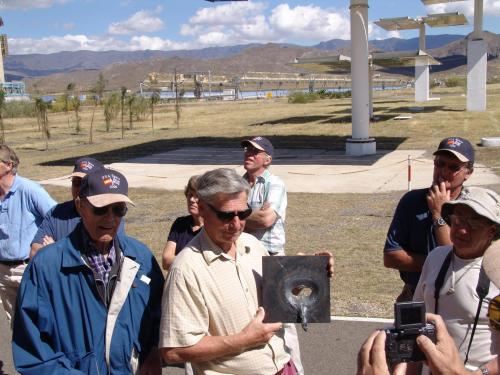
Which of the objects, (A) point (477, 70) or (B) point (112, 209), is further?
(A) point (477, 70)

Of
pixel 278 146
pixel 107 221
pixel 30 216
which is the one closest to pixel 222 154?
pixel 278 146

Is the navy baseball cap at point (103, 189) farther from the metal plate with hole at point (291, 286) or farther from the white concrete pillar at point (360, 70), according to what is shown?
the white concrete pillar at point (360, 70)

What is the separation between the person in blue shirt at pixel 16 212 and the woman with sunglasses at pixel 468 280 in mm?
3195

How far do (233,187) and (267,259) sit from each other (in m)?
0.39

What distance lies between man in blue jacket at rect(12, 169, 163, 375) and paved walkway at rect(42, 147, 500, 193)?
1112 cm

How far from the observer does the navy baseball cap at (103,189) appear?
2957mm

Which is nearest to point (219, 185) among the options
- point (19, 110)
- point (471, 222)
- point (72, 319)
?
point (72, 319)

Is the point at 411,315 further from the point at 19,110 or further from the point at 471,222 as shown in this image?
the point at 19,110

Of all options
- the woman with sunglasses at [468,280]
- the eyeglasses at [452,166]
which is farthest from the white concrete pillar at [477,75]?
the woman with sunglasses at [468,280]

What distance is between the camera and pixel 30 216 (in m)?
4.91

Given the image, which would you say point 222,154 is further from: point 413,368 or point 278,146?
point 413,368

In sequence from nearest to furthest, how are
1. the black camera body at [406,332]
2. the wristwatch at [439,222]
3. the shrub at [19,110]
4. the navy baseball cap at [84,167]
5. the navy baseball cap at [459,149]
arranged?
the black camera body at [406,332] < the wristwatch at [439,222] < the navy baseball cap at [459,149] < the navy baseball cap at [84,167] < the shrub at [19,110]

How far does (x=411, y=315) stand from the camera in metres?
2.30

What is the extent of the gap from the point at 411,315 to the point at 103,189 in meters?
1.58
